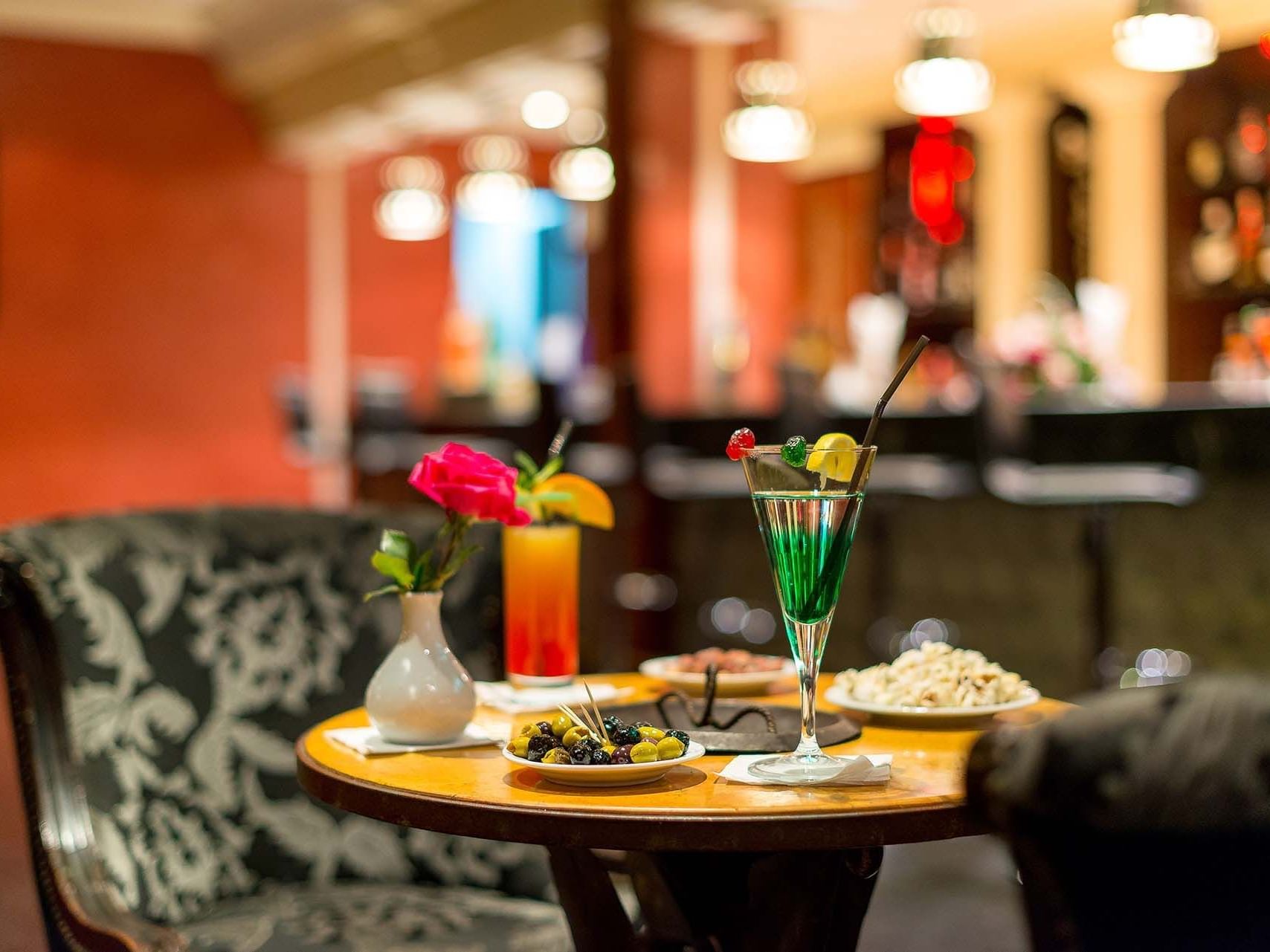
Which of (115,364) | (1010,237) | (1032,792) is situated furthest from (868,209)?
(1032,792)

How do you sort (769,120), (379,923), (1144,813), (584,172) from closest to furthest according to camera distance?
(1144,813), (379,923), (769,120), (584,172)

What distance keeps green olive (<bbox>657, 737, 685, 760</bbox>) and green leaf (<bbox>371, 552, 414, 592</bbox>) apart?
1.22ft

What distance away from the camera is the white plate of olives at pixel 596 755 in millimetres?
1225

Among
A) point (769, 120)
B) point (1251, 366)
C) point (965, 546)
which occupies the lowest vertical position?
point (965, 546)

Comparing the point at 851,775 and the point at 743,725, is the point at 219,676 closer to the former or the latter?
the point at 743,725

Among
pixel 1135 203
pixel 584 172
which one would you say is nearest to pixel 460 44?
pixel 584 172

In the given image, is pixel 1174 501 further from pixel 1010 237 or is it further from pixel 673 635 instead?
pixel 1010 237

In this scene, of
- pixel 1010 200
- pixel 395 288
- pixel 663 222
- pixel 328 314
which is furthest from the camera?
pixel 395 288

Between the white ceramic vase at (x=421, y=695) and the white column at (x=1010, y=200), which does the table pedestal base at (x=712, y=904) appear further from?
the white column at (x=1010, y=200)

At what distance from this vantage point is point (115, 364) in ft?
29.3

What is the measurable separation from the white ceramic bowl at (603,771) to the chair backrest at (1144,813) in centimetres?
38

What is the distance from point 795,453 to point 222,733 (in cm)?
99

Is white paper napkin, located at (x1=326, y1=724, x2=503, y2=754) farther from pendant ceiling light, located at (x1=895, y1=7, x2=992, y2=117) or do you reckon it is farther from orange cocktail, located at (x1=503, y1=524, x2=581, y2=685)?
pendant ceiling light, located at (x1=895, y1=7, x2=992, y2=117)

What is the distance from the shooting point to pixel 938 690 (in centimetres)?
150
